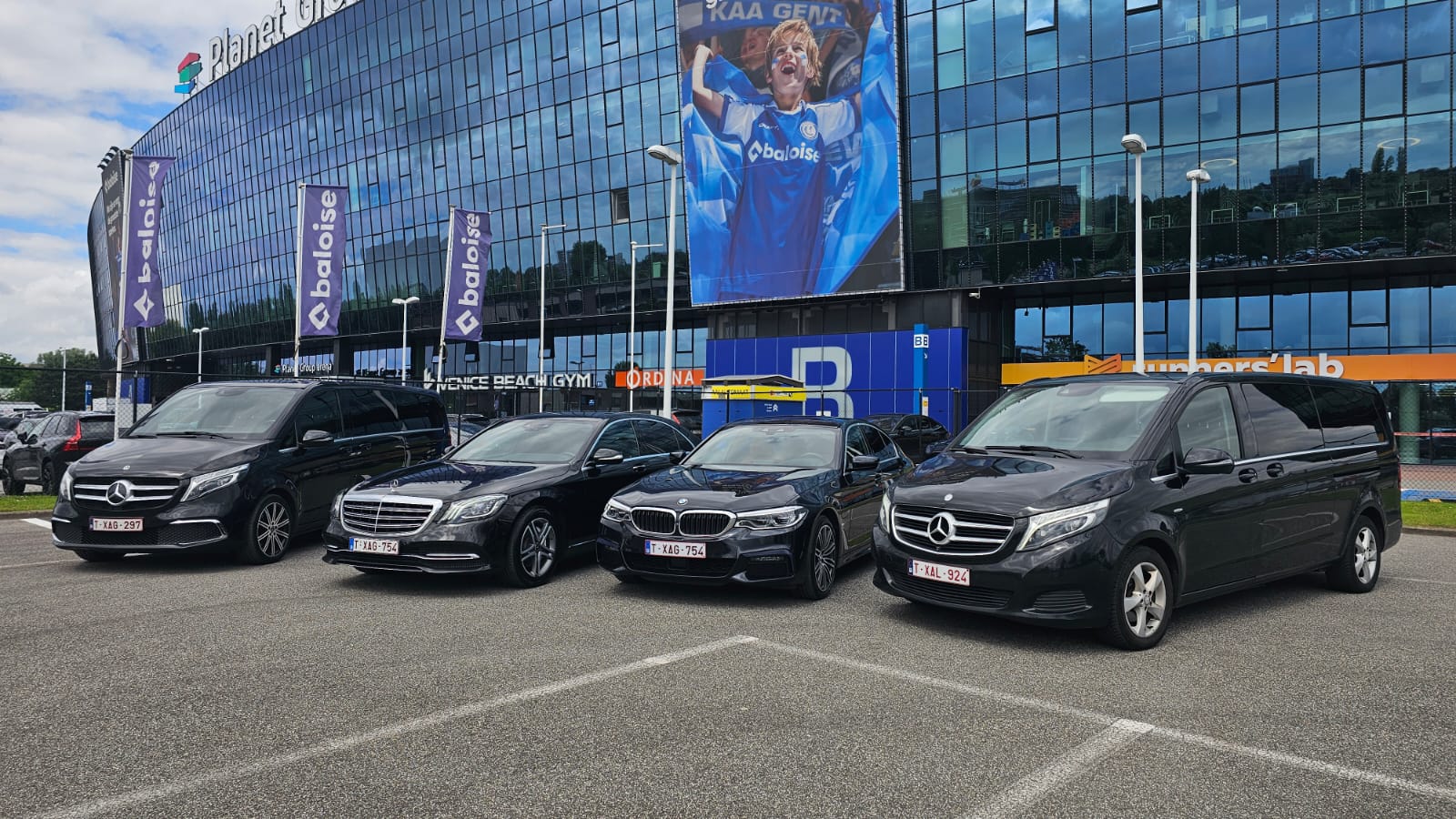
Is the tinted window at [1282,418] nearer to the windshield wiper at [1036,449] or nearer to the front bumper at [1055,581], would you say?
the windshield wiper at [1036,449]

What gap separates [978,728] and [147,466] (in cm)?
790

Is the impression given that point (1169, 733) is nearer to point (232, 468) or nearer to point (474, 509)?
point (474, 509)

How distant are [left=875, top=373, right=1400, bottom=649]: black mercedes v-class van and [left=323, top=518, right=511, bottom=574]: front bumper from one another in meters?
3.13

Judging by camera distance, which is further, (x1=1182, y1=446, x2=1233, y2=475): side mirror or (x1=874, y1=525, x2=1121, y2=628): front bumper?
(x1=1182, y1=446, x2=1233, y2=475): side mirror

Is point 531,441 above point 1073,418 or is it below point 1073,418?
below

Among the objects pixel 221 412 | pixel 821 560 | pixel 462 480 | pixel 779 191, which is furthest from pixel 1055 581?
pixel 779 191

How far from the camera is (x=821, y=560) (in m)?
7.94

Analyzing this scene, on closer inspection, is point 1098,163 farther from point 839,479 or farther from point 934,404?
point 839,479

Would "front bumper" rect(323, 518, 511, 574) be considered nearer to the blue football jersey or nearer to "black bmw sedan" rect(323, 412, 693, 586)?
"black bmw sedan" rect(323, 412, 693, 586)

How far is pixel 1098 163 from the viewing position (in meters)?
31.3

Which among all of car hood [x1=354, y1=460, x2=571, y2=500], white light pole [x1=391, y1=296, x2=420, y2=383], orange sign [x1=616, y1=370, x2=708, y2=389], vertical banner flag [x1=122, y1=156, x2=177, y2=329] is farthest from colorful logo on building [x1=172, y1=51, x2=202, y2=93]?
car hood [x1=354, y1=460, x2=571, y2=500]

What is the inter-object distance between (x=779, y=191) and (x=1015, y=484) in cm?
3198

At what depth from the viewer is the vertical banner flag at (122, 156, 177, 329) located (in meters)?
19.3

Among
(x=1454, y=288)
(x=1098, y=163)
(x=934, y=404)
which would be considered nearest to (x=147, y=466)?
(x=934, y=404)
